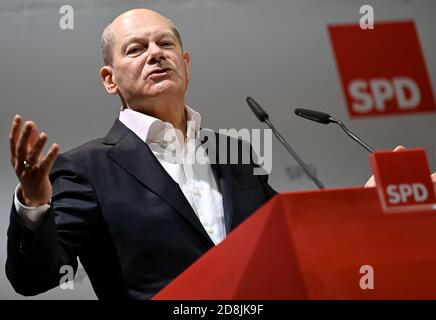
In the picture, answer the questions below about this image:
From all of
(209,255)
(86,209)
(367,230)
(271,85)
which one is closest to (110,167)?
(86,209)

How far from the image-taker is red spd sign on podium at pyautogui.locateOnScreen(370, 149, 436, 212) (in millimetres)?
1072

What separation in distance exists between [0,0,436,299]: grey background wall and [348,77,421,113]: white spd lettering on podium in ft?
0.16

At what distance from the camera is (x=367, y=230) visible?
1057 mm

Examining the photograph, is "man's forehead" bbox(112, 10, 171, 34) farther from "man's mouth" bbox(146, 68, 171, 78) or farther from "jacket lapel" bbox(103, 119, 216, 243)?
"jacket lapel" bbox(103, 119, 216, 243)

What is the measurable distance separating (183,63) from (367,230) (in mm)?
887

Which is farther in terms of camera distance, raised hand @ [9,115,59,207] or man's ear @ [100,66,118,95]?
man's ear @ [100,66,118,95]

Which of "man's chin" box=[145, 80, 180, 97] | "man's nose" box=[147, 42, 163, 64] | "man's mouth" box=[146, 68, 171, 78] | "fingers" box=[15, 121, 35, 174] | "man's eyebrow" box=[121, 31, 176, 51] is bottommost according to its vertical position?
"fingers" box=[15, 121, 35, 174]

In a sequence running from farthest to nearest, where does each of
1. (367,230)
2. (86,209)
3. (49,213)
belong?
1. (86,209)
2. (49,213)
3. (367,230)

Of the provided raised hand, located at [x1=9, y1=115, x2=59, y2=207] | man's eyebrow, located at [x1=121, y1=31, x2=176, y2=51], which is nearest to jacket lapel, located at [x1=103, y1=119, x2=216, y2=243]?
man's eyebrow, located at [x1=121, y1=31, x2=176, y2=51]

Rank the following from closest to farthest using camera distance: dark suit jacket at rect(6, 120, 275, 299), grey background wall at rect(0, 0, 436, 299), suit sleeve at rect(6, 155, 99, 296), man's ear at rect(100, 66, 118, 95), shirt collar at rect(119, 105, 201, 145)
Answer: suit sleeve at rect(6, 155, 99, 296) < dark suit jacket at rect(6, 120, 275, 299) < shirt collar at rect(119, 105, 201, 145) < man's ear at rect(100, 66, 118, 95) < grey background wall at rect(0, 0, 436, 299)

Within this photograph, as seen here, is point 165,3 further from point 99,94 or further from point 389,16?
point 389,16

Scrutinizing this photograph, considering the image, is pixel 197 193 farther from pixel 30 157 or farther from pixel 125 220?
pixel 30 157

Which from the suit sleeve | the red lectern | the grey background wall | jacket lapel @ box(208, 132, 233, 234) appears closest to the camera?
the red lectern
